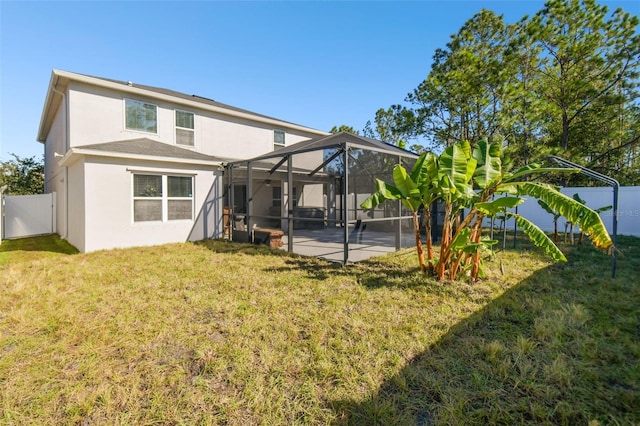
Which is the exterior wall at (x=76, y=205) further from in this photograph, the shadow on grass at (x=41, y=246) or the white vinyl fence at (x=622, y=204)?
the white vinyl fence at (x=622, y=204)

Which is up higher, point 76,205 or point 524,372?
point 76,205

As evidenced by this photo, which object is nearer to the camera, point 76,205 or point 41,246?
point 76,205

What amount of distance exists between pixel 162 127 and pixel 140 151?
8.55ft

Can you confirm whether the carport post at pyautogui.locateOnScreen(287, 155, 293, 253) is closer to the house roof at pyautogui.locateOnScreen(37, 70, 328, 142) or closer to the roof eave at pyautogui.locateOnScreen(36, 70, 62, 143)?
the house roof at pyautogui.locateOnScreen(37, 70, 328, 142)

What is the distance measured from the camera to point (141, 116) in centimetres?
1039

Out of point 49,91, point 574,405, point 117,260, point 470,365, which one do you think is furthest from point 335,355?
point 49,91

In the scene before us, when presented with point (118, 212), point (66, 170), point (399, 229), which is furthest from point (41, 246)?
point (399, 229)

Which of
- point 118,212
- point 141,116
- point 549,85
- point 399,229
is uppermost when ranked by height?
point 549,85

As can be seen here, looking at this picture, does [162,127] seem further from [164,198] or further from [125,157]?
[164,198]

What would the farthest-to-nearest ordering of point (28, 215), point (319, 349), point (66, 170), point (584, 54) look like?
point (584, 54), point (28, 215), point (66, 170), point (319, 349)

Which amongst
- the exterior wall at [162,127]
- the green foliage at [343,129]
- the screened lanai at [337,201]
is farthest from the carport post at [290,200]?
the green foliage at [343,129]

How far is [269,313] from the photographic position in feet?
12.7

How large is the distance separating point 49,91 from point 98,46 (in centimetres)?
241

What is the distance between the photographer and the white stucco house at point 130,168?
8203 mm
